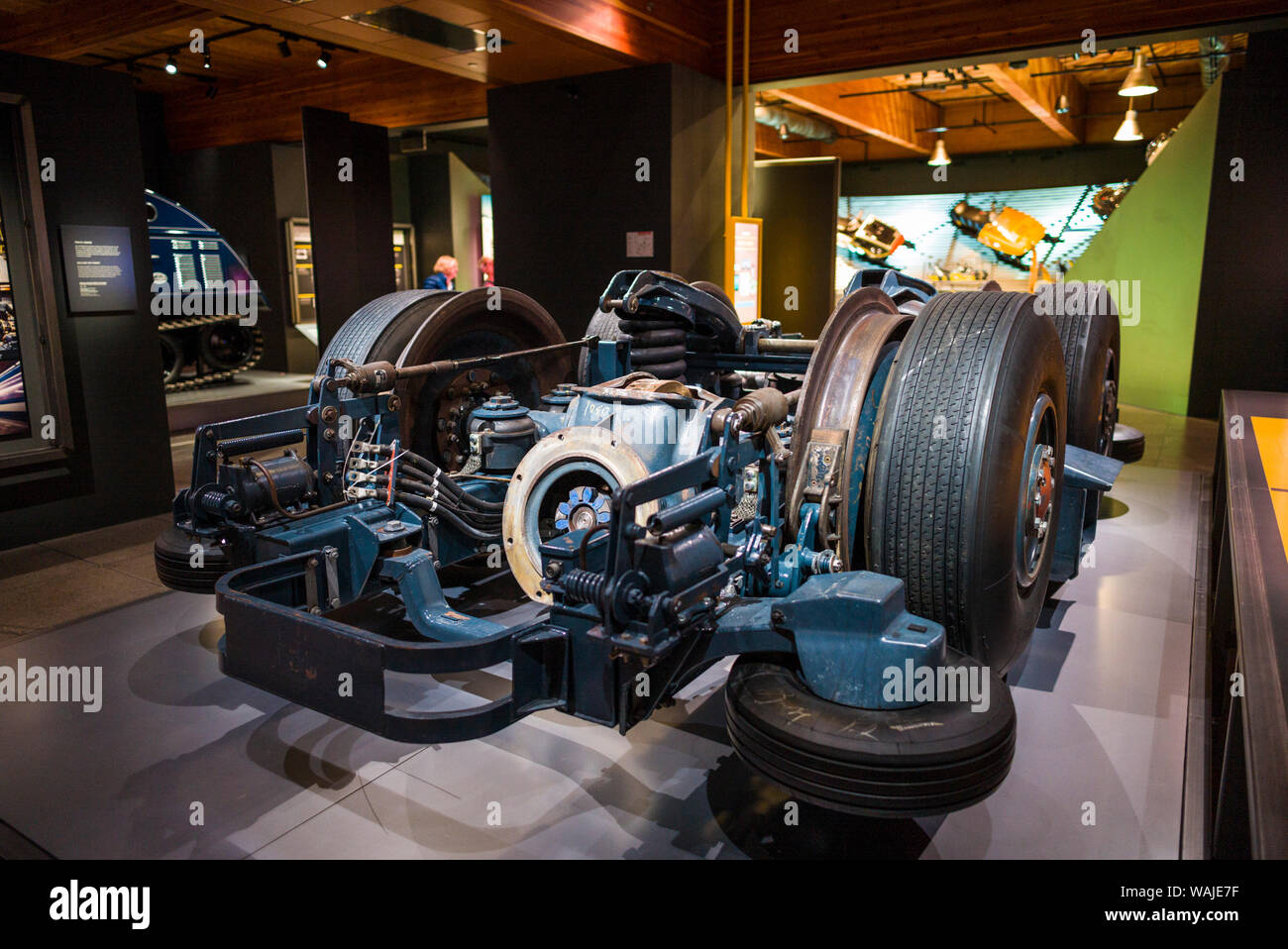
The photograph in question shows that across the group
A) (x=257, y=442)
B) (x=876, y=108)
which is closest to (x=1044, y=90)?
(x=876, y=108)

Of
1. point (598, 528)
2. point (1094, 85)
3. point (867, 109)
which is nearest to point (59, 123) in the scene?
point (598, 528)

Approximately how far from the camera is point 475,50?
23.5 feet

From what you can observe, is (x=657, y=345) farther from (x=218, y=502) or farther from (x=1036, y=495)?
(x=218, y=502)

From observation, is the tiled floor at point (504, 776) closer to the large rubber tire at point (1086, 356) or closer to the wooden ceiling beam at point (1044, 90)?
the large rubber tire at point (1086, 356)

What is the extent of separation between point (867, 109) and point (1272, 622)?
42.8ft

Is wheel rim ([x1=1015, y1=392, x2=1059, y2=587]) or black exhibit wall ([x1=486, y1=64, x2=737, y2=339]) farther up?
black exhibit wall ([x1=486, y1=64, x2=737, y2=339])

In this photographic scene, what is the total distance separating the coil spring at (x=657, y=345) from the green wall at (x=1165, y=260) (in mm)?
6676

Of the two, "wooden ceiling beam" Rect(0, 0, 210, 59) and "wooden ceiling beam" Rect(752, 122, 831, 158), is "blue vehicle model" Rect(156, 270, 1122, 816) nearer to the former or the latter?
"wooden ceiling beam" Rect(0, 0, 210, 59)

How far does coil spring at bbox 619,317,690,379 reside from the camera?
427cm

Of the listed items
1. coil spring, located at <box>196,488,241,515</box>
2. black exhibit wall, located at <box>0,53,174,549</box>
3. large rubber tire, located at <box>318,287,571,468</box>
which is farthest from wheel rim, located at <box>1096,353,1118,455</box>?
black exhibit wall, located at <box>0,53,174,549</box>

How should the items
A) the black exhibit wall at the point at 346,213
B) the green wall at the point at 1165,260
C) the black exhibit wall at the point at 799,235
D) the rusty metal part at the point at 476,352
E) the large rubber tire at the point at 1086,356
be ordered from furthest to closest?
the black exhibit wall at the point at 799,235 → the black exhibit wall at the point at 346,213 → the green wall at the point at 1165,260 → the large rubber tire at the point at 1086,356 → the rusty metal part at the point at 476,352

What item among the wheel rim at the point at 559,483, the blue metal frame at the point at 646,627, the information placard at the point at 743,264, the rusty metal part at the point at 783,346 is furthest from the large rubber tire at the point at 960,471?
the information placard at the point at 743,264

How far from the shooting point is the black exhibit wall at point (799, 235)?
33.9ft

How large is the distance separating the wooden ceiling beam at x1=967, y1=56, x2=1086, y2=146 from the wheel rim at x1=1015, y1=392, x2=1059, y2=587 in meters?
7.96
